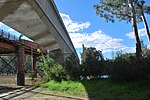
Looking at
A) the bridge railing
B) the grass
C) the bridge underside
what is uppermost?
the bridge railing

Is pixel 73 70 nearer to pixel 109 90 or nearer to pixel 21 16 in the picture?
pixel 21 16

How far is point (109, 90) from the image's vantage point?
11258mm

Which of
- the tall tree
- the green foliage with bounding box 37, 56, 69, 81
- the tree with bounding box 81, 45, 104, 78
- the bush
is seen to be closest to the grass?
the bush

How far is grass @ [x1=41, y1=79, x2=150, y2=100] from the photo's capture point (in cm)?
957

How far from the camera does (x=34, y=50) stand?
4419 cm

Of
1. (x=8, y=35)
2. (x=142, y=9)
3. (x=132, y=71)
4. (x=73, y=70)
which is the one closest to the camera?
(x=132, y=71)

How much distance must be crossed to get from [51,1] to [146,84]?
25.3ft

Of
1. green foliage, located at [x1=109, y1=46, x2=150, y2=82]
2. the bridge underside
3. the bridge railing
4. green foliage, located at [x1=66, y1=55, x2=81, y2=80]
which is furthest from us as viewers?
the bridge railing

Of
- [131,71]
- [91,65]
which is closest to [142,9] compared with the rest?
[91,65]

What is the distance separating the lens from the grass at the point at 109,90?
31.4 feet

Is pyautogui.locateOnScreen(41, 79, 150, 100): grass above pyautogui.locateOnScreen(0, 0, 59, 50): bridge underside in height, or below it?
below

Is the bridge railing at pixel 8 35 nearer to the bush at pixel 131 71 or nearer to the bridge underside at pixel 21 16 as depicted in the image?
the bridge underside at pixel 21 16

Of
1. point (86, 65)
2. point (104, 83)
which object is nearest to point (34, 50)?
point (86, 65)

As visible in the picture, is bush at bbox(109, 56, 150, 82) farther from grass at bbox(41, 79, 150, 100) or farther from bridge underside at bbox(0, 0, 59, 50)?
bridge underside at bbox(0, 0, 59, 50)
